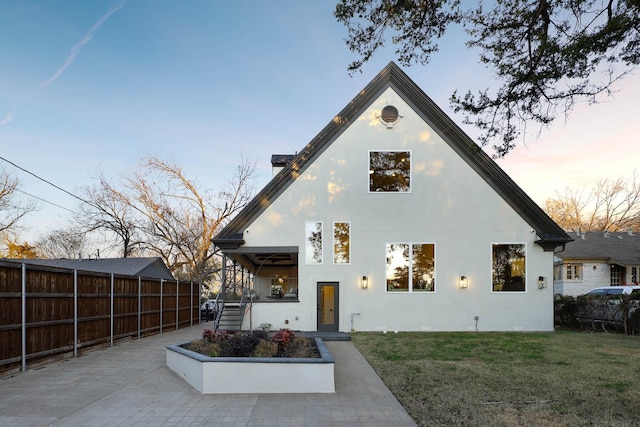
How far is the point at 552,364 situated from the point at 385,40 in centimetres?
749

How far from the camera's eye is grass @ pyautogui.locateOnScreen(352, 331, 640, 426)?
5.24 meters

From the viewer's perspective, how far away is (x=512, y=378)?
7.30m

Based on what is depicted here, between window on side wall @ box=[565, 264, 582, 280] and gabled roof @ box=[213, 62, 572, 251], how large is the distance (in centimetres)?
1597

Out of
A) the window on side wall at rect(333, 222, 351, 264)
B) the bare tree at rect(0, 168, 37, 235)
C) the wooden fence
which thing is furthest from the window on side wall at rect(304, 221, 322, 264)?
the bare tree at rect(0, 168, 37, 235)

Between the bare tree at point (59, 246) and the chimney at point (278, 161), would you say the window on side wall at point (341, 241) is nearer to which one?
the chimney at point (278, 161)

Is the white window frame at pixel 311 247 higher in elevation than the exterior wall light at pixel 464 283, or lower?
higher

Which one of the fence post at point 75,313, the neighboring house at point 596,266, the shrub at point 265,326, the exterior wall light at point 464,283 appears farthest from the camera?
the neighboring house at point 596,266

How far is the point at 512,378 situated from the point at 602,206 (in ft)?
126

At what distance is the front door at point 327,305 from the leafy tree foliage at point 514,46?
875 centimetres

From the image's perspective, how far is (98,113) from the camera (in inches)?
703

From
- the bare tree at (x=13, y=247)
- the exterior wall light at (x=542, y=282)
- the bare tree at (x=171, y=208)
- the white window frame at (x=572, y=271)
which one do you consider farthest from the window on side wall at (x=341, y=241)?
the bare tree at (x=13, y=247)

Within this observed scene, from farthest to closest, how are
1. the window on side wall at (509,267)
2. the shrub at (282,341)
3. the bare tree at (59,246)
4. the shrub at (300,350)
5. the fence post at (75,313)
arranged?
1. the bare tree at (59,246)
2. the window on side wall at (509,267)
3. the fence post at (75,313)
4. the shrub at (282,341)
5. the shrub at (300,350)

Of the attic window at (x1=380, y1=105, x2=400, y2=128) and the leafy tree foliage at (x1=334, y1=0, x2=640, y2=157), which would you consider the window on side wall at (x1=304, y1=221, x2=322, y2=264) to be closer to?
the attic window at (x1=380, y1=105, x2=400, y2=128)

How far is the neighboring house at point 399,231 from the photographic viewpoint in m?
14.6
